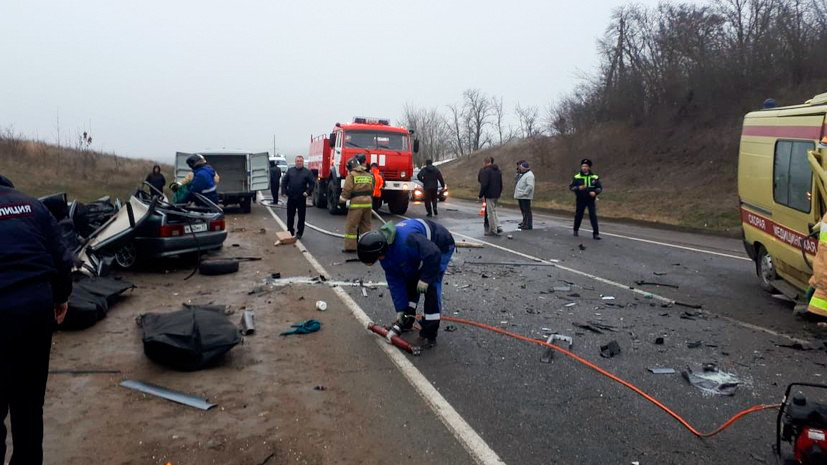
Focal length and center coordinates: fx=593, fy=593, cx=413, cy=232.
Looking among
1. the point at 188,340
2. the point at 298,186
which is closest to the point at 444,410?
the point at 188,340

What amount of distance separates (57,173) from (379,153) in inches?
636

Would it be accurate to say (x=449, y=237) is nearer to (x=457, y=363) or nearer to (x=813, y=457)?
(x=457, y=363)

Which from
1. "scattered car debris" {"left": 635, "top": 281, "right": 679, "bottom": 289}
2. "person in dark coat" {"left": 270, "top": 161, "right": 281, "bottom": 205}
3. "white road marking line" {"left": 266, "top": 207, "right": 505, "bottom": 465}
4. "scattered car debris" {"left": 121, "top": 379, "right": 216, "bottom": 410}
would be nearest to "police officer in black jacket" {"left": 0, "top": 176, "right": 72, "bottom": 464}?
"scattered car debris" {"left": 121, "top": 379, "right": 216, "bottom": 410}

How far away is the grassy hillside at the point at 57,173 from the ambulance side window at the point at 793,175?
71.7 feet

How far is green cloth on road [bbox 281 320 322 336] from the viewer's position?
20.0ft

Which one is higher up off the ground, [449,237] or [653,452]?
[449,237]

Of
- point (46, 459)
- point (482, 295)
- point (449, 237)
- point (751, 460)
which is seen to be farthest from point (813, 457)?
point (482, 295)

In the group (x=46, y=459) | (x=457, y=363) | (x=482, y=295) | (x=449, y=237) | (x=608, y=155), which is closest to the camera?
(x=46, y=459)

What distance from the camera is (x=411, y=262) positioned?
5527 mm

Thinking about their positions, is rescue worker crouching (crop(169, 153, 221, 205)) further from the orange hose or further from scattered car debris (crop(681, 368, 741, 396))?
scattered car debris (crop(681, 368, 741, 396))

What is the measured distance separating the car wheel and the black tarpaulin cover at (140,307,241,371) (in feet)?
14.2

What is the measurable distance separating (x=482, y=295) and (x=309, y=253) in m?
4.47

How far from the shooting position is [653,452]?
3.64 m

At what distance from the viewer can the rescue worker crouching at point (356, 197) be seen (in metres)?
11.4
